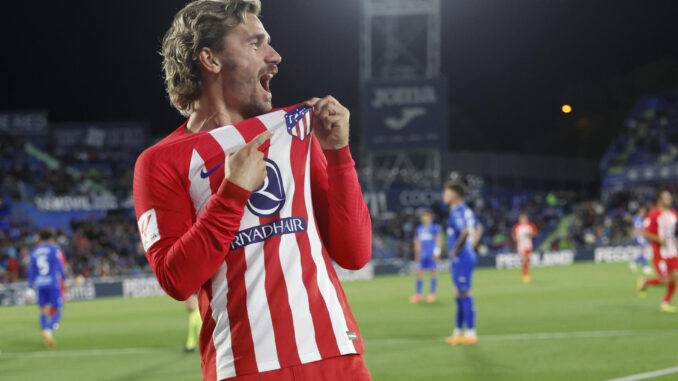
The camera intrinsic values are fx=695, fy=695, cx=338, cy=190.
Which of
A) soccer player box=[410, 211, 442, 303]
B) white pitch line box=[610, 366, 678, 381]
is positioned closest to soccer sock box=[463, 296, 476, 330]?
white pitch line box=[610, 366, 678, 381]

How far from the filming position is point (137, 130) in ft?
131

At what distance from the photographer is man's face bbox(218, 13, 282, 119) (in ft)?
6.75

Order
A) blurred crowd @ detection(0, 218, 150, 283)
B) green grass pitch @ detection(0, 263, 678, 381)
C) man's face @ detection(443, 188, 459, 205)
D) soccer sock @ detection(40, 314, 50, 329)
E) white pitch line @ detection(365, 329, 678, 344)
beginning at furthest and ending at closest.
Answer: blurred crowd @ detection(0, 218, 150, 283) < soccer sock @ detection(40, 314, 50, 329) < white pitch line @ detection(365, 329, 678, 344) < man's face @ detection(443, 188, 459, 205) < green grass pitch @ detection(0, 263, 678, 381)

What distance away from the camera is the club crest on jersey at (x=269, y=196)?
1916mm

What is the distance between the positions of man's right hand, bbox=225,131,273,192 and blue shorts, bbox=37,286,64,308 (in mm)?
12488

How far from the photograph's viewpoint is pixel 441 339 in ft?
34.5

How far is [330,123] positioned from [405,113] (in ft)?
94.4

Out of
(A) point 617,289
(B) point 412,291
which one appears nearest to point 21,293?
(B) point 412,291

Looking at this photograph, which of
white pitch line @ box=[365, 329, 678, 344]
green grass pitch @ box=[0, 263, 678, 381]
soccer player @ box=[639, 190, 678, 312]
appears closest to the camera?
green grass pitch @ box=[0, 263, 678, 381]

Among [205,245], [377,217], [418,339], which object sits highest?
[377,217]

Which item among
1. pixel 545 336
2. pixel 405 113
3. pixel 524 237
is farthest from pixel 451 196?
pixel 405 113

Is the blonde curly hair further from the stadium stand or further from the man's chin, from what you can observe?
the stadium stand

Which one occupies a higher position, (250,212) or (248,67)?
(248,67)

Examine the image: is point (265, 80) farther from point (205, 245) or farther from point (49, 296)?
point (49, 296)
